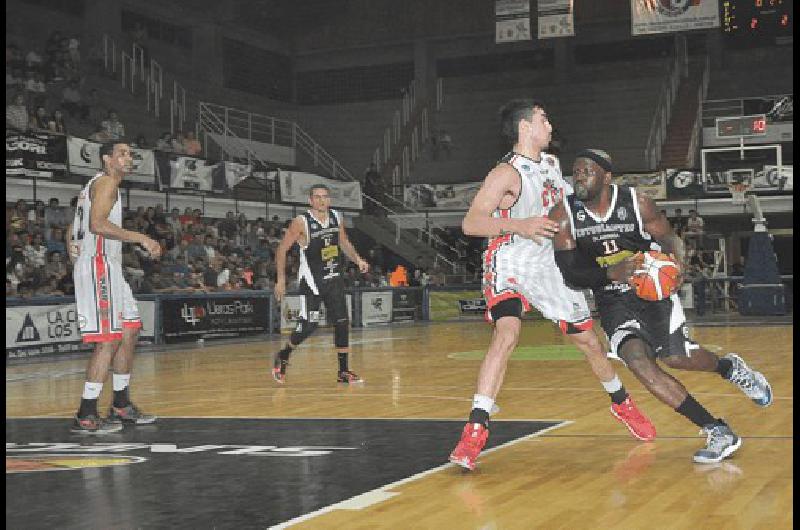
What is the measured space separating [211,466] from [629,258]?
2737mm

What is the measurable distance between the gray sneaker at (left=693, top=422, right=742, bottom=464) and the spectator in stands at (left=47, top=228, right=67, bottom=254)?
58.0ft

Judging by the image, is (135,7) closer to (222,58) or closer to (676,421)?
(222,58)

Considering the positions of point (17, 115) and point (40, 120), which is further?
point (40, 120)

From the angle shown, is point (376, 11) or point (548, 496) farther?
point (376, 11)

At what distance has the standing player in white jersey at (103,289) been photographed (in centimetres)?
898

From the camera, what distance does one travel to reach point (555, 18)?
3350 cm

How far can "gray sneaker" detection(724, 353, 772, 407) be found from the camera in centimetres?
698

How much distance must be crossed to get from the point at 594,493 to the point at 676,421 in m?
3.01

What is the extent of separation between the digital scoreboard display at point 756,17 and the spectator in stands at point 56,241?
16.0 meters

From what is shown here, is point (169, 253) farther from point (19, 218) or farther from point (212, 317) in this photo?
point (19, 218)

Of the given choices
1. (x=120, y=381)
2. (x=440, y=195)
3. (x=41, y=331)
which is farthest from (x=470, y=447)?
(x=440, y=195)

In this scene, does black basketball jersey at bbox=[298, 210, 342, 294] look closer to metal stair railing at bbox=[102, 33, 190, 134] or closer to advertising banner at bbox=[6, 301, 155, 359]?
advertising banner at bbox=[6, 301, 155, 359]

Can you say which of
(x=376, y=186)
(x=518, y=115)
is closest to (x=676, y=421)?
(x=518, y=115)

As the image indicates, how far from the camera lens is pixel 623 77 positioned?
40.5m
